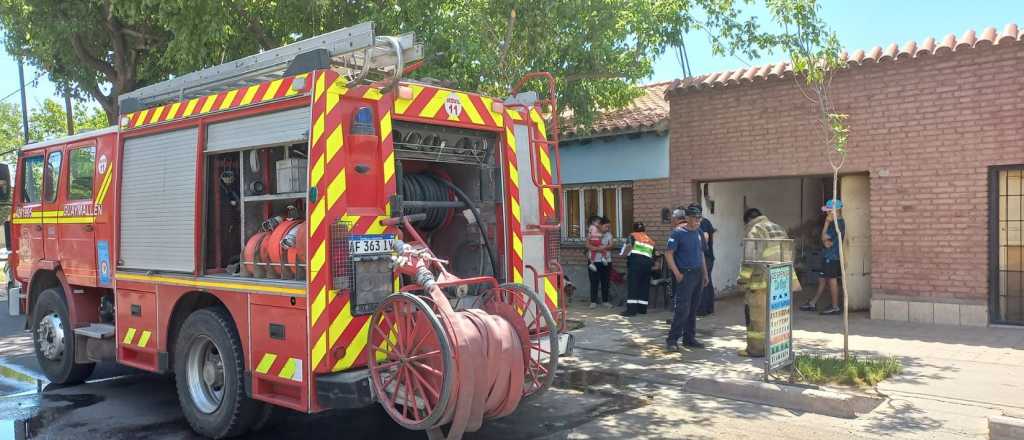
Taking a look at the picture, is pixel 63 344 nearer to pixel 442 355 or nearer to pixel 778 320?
pixel 442 355

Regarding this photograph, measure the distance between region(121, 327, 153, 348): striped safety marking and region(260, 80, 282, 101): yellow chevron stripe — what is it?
7.80 ft

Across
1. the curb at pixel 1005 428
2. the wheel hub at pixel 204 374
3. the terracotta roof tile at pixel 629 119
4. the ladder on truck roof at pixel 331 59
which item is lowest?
the curb at pixel 1005 428

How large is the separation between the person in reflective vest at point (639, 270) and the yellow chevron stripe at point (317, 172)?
Result: 7.36m

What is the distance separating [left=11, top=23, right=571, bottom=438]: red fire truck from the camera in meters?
4.80

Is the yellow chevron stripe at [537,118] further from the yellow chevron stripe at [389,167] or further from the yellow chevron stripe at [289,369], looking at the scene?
the yellow chevron stripe at [289,369]

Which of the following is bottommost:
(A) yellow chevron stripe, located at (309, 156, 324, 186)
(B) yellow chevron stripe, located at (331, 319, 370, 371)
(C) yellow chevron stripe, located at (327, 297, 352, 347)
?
(B) yellow chevron stripe, located at (331, 319, 370, 371)

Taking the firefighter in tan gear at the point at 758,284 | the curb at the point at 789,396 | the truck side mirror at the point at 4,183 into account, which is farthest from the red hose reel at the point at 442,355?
the truck side mirror at the point at 4,183

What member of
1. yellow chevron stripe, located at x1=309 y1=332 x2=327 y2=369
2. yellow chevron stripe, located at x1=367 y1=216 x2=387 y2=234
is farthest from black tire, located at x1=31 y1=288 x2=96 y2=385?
yellow chevron stripe, located at x1=367 y1=216 x2=387 y2=234

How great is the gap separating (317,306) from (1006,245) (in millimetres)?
8851

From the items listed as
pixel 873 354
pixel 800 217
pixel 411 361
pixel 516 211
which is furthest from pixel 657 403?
pixel 800 217

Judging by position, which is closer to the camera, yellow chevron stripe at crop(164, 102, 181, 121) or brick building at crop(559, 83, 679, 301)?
yellow chevron stripe at crop(164, 102, 181, 121)

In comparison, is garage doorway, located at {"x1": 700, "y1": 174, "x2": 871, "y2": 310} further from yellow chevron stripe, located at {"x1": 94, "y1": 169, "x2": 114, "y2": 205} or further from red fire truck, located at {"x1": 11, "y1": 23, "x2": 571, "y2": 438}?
yellow chevron stripe, located at {"x1": 94, "y1": 169, "x2": 114, "y2": 205}

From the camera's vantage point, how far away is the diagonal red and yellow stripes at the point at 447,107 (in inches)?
214

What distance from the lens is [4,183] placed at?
8.11 meters
